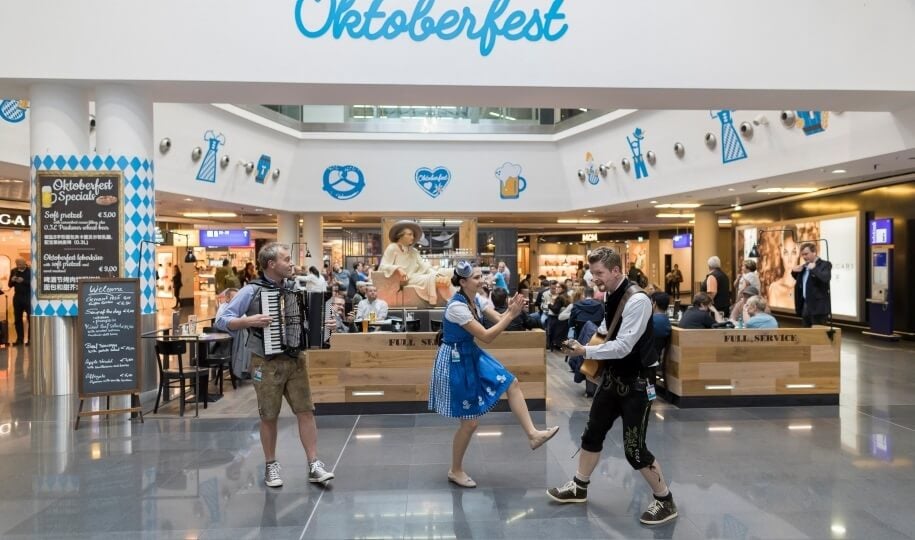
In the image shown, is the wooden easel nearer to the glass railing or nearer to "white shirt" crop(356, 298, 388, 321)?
"white shirt" crop(356, 298, 388, 321)

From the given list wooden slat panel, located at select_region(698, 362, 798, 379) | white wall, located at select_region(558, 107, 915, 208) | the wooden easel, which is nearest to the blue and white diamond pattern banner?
the wooden easel

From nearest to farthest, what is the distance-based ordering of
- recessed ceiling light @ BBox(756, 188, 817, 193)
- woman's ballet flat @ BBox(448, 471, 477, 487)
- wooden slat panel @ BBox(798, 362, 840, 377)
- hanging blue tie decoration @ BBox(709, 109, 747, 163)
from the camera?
woman's ballet flat @ BBox(448, 471, 477, 487) → wooden slat panel @ BBox(798, 362, 840, 377) → hanging blue tie decoration @ BBox(709, 109, 747, 163) → recessed ceiling light @ BBox(756, 188, 817, 193)

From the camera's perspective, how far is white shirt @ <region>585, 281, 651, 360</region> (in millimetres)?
3488

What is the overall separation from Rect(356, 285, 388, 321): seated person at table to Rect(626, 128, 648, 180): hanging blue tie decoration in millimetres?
7480

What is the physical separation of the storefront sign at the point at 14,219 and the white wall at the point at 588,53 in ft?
24.3

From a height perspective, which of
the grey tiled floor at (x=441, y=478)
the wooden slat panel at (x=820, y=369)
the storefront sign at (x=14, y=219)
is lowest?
the grey tiled floor at (x=441, y=478)

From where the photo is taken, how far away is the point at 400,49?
6738mm

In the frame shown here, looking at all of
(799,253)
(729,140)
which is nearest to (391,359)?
(729,140)

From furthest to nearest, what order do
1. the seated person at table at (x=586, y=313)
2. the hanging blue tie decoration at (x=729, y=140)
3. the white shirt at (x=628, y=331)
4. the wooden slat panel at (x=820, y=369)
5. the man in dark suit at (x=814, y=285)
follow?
1. the hanging blue tie decoration at (x=729, y=140)
2. the man in dark suit at (x=814, y=285)
3. the seated person at table at (x=586, y=313)
4. the wooden slat panel at (x=820, y=369)
5. the white shirt at (x=628, y=331)

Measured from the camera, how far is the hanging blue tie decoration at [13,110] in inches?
343

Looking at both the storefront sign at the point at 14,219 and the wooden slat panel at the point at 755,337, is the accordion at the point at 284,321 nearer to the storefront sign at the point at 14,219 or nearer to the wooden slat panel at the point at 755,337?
the wooden slat panel at the point at 755,337

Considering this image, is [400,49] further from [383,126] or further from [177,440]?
[383,126]

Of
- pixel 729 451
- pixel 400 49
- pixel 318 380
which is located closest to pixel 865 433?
pixel 729 451

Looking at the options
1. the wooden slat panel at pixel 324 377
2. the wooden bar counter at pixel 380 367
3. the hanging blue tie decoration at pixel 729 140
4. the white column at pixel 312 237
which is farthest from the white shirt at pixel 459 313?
the white column at pixel 312 237
